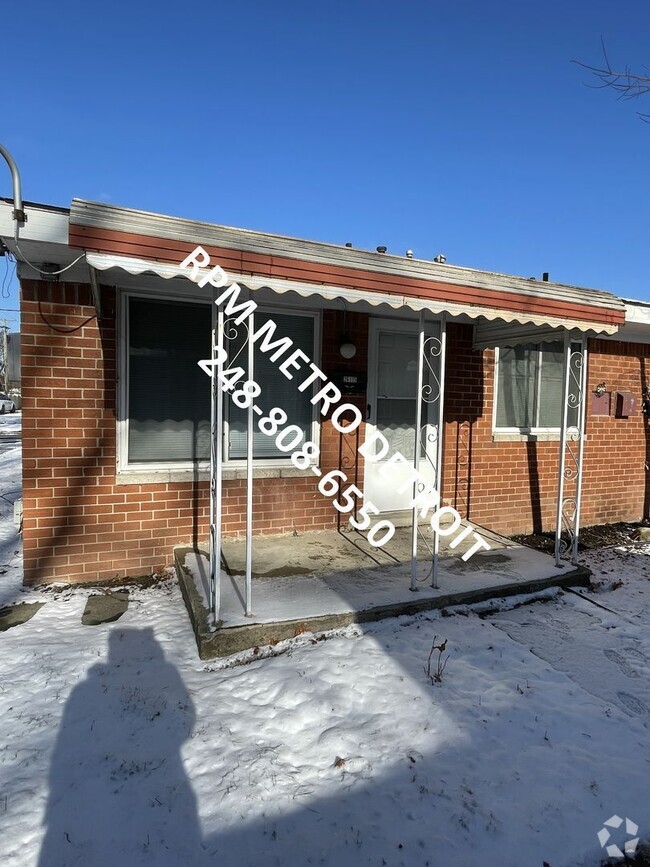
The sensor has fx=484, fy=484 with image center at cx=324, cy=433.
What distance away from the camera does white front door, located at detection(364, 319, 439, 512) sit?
5461mm

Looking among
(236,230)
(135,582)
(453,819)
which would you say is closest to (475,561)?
(453,819)

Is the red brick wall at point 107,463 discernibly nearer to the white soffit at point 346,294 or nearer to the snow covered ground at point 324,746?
the snow covered ground at point 324,746

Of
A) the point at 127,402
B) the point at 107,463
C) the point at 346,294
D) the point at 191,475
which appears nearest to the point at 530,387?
the point at 346,294

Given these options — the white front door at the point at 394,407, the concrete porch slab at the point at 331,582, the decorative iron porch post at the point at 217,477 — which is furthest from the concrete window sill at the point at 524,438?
the decorative iron porch post at the point at 217,477

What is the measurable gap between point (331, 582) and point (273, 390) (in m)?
2.06

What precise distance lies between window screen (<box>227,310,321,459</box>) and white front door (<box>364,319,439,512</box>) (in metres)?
0.75

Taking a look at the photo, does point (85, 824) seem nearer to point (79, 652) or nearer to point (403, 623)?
point (79, 652)

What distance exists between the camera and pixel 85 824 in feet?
6.52

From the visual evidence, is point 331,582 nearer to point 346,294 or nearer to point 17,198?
point 346,294

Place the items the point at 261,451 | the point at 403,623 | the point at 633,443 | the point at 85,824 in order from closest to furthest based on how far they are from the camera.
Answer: the point at 85,824 → the point at 403,623 → the point at 261,451 → the point at 633,443

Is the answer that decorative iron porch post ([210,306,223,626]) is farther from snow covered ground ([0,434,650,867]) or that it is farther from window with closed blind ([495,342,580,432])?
window with closed blind ([495,342,580,432])

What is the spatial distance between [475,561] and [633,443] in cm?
432

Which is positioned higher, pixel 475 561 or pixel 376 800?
pixel 475 561

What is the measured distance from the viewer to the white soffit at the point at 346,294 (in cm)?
285
